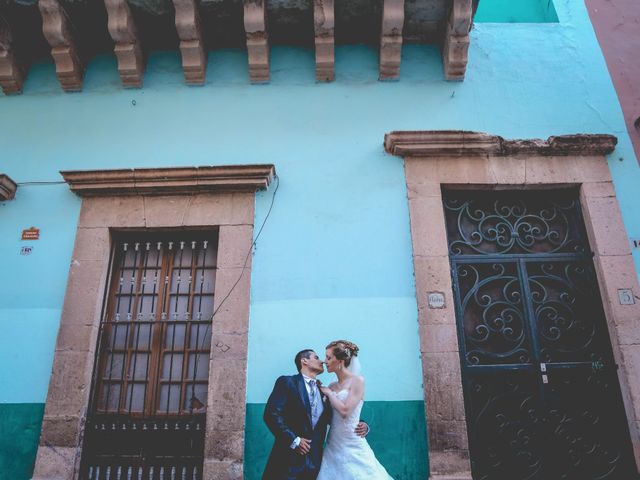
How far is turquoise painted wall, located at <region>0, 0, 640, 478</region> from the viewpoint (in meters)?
4.42

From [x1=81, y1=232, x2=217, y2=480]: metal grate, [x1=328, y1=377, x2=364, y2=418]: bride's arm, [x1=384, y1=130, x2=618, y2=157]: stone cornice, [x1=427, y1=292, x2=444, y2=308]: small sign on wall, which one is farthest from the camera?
[x1=384, y1=130, x2=618, y2=157]: stone cornice

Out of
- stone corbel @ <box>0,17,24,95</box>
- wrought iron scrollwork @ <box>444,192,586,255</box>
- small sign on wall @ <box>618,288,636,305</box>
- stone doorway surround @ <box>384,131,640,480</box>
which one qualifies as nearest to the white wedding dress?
stone doorway surround @ <box>384,131,640,480</box>

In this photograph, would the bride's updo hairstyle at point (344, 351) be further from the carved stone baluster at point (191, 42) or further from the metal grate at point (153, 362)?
the carved stone baluster at point (191, 42)

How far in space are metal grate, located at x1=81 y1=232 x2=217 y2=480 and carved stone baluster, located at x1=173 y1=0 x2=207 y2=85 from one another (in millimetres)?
1714

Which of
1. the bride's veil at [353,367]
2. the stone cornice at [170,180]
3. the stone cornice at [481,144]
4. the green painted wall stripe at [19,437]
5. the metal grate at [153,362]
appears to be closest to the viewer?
the bride's veil at [353,367]

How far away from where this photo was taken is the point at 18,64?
545cm

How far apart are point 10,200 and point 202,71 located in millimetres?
2270

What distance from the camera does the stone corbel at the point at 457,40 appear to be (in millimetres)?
5047

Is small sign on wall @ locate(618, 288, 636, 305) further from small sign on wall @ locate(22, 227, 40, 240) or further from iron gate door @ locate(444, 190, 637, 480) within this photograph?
small sign on wall @ locate(22, 227, 40, 240)

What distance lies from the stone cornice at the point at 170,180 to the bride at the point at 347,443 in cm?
206

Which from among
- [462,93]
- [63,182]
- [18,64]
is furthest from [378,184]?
[18,64]

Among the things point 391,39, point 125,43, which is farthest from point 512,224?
point 125,43

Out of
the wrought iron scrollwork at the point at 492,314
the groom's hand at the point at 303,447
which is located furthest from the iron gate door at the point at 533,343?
the groom's hand at the point at 303,447

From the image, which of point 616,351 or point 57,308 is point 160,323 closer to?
point 57,308
